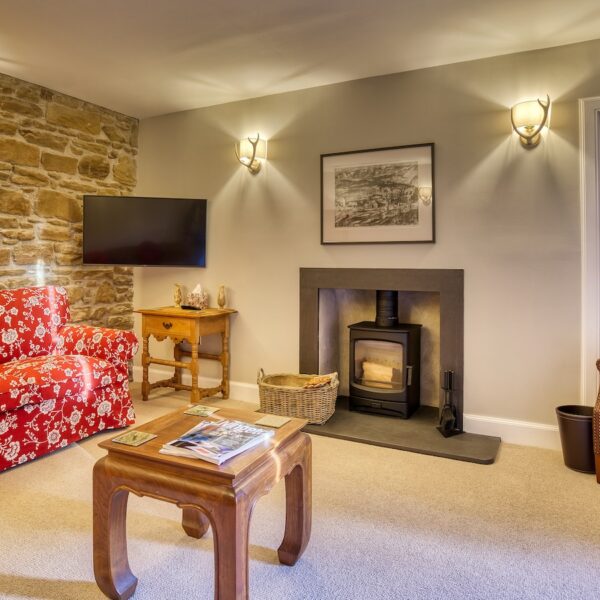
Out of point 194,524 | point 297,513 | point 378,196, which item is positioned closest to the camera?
point 297,513

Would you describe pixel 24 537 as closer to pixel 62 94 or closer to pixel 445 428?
pixel 445 428

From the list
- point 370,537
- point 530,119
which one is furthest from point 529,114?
point 370,537

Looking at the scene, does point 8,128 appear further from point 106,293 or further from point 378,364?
point 378,364

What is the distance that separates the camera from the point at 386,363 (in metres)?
3.49

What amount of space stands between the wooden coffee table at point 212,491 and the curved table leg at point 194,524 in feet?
1.14

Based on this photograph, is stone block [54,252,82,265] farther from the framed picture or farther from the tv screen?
the framed picture

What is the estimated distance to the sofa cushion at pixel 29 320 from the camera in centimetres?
A: 309

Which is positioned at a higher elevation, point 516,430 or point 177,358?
point 177,358

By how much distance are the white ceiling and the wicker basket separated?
215 cm

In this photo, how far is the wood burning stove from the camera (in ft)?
11.0

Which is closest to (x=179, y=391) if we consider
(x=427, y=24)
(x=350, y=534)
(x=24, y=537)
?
(x=24, y=537)

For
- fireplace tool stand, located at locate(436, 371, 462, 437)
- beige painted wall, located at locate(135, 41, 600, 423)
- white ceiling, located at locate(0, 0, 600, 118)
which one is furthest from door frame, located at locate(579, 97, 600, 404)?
fireplace tool stand, located at locate(436, 371, 462, 437)

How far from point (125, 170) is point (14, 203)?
1.10m

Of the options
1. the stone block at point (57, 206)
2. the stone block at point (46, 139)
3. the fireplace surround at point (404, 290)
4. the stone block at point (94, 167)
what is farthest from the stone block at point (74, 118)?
the fireplace surround at point (404, 290)
